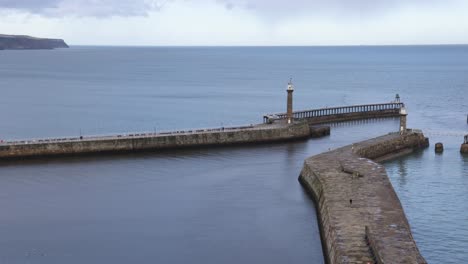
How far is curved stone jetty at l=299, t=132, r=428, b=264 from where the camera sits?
2411 cm

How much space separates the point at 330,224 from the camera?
92.4ft

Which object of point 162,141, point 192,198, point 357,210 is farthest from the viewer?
point 162,141

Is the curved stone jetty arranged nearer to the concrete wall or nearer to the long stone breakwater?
the concrete wall

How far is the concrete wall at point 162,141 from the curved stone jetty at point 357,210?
11313mm

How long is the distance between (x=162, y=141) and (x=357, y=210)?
87.8 feet

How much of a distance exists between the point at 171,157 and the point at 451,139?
27.9 metres

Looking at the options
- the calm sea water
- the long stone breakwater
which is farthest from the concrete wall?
the calm sea water

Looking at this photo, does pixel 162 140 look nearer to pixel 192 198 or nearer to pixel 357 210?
pixel 192 198

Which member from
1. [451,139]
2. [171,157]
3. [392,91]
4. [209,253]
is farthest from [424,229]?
[392,91]

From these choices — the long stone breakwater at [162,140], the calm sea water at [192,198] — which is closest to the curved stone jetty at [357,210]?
the calm sea water at [192,198]

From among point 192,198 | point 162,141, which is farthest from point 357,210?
point 162,141

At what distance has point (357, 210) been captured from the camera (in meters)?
30.1

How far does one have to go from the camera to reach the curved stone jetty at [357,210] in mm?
24109

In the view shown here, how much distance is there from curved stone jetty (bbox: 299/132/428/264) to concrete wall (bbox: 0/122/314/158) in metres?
11.3
